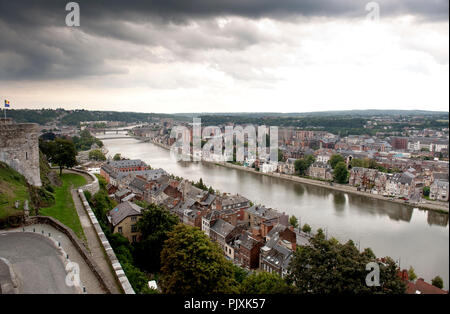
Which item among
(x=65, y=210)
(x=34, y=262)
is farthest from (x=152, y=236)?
(x=34, y=262)

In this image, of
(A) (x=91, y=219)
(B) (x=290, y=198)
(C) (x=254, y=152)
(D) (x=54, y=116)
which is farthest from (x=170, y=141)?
(A) (x=91, y=219)

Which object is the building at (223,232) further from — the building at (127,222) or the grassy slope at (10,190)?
the grassy slope at (10,190)

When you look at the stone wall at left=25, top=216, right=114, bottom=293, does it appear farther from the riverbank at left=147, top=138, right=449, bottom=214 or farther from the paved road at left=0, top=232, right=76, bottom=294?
the riverbank at left=147, top=138, right=449, bottom=214

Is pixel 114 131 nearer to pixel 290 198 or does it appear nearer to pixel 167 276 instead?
pixel 290 198

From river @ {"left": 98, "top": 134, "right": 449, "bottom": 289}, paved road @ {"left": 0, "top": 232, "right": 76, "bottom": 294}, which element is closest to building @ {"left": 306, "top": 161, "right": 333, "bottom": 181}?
river @ {"left": 98, "top": 134, "right": 449, "bottom": 289}
